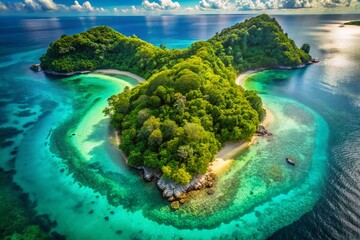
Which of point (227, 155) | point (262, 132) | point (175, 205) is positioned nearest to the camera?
point (175, 205)

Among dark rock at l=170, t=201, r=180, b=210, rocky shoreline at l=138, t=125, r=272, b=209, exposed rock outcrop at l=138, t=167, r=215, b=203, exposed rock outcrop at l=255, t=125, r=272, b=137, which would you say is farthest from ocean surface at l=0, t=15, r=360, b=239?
exposed rock outcrop at l=255, t=125, r=272, b=137

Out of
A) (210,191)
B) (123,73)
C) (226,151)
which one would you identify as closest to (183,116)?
(226,151)

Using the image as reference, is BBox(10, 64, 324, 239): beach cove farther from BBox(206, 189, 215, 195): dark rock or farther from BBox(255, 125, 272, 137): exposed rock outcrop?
BBox(255, 125, 272, 137): exposed rock outcrop

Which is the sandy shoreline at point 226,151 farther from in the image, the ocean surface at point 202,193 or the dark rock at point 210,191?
the dark rock at point 210,191

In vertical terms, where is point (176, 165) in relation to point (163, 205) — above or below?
above

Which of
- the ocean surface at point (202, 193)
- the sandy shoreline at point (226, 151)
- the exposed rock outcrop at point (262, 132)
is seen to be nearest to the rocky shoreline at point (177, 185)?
the ocean surface at point (202, 193)

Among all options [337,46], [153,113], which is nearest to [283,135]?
[153,113]

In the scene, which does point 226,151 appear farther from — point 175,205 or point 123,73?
point 123,73

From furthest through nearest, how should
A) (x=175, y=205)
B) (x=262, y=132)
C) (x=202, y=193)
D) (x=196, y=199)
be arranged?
(x=262, y=132), (x=202, y=193), (x=196, y=199), (x=175, y=205)

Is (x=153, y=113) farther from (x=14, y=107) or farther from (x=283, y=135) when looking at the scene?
(x=14, y=107)

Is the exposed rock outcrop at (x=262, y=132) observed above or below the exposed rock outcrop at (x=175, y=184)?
below

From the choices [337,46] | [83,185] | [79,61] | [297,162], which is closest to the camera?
[83,185]
